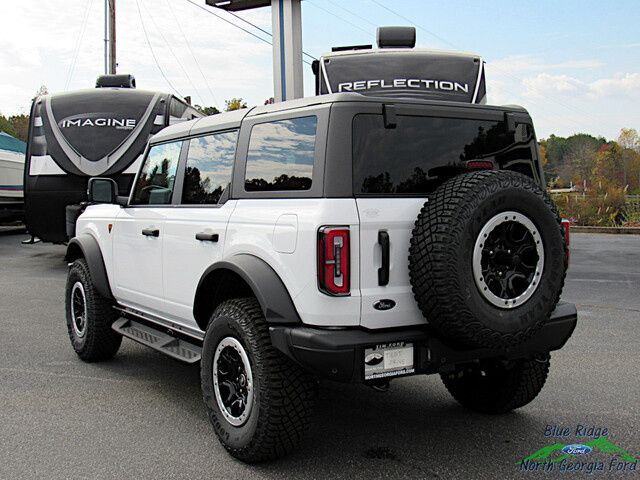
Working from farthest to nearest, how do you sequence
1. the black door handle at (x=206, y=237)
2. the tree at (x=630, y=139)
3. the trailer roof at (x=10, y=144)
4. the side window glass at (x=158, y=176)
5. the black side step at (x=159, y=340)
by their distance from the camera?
the tree at (x=630, y=139) → the trailer roof at (x=10, y=144) → the side window glass at (x=158, y=176) → the black side step at (x=159, y=340) → the black door handle at (x=206, y=237)

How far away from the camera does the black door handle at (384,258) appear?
3.48m

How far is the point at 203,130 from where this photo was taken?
4723 millimetres

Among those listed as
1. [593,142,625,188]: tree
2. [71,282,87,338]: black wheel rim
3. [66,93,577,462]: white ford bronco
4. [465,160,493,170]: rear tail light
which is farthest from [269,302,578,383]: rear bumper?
[593,142,625,188]: tree

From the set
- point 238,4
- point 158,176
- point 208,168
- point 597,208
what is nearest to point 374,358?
point 208,168

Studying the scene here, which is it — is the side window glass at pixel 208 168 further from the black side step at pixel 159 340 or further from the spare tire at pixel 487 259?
the spare tire at pixel 487 259

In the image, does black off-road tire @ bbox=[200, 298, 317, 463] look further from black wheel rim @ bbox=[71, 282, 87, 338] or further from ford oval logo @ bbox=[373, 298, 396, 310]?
black wheel rim @ bbox=[71, 282, 87, 338]

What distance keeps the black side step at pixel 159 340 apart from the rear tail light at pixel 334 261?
1350mm

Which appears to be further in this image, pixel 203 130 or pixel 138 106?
pixel 138 106

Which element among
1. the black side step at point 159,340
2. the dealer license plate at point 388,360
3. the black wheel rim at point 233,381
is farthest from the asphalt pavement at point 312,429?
the dealer license plate at point 388,360

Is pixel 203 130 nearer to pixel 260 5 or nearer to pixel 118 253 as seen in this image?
pixel 118 253

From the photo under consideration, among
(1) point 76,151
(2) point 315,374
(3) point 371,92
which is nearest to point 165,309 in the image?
(2) point 315,374

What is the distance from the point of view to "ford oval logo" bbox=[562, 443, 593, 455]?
3.96 m

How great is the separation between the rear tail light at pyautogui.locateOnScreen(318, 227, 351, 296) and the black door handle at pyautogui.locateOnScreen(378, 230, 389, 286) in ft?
0.58

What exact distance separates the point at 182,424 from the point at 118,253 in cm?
166
